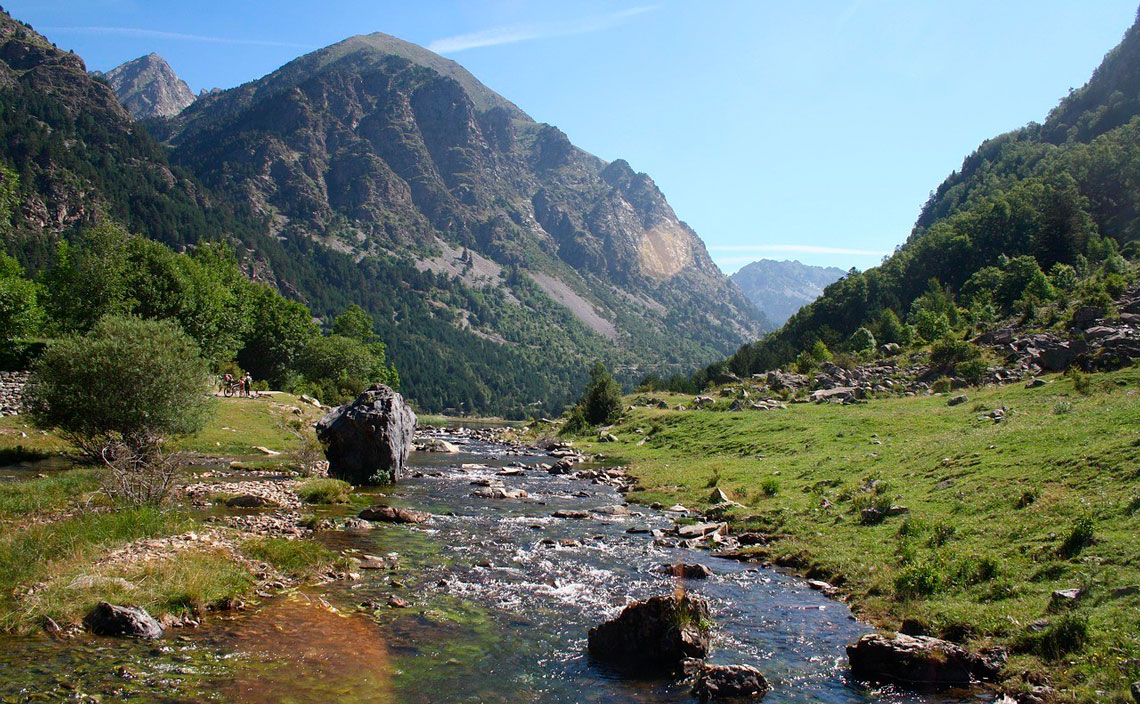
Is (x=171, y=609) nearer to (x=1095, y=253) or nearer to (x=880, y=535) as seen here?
(x=880, y=535)

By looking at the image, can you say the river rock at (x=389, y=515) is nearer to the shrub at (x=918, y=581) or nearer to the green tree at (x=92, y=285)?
the shrub at (x=918, y=581)

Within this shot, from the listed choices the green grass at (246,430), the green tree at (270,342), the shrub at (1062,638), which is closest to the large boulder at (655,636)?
the shrub at (1062,638)

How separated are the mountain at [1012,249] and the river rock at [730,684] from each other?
79.5 metres

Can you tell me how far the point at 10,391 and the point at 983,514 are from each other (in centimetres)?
6296

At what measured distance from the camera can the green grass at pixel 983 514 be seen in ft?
39.9

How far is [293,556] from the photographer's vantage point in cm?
1809

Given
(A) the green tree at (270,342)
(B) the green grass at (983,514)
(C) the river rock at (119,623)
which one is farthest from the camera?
(A) the green tree at (270,342)

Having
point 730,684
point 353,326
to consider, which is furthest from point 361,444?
point 353,326

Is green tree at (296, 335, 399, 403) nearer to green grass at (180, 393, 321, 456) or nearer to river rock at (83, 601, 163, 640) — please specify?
green grass at (180, 393, 321, 456)

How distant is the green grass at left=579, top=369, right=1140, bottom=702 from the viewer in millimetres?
12148


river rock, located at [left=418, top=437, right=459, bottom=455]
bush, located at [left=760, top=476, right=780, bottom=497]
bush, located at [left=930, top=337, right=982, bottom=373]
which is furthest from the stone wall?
bush, located at [left=930, top=337, right=982, bottom=373]

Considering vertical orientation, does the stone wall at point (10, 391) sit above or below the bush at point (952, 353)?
below

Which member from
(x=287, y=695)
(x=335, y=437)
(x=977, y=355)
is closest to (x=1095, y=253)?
(x=977, y=355)

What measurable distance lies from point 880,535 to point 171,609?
2051cm
